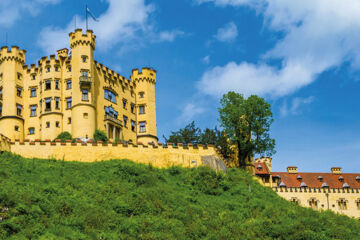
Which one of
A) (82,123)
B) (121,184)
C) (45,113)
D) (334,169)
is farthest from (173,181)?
(334,169)

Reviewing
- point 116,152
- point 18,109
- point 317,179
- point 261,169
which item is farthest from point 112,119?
point 317,179

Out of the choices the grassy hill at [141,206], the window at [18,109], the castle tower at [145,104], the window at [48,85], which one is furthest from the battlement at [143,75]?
the grassy hill at [141,206]

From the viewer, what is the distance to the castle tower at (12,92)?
216 feet

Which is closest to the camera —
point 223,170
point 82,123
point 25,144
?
point 25,144

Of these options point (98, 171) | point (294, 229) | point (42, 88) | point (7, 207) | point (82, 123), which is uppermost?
point (42, 88)

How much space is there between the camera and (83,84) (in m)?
65.4

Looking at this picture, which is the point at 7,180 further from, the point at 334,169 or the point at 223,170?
the point at 334,169

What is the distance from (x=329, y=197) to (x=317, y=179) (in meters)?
5.08

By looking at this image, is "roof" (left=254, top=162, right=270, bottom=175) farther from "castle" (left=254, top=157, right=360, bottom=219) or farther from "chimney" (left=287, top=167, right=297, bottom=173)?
"chimney" (left=287, top=167, right=297, bottom=173)

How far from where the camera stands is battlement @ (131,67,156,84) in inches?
2995

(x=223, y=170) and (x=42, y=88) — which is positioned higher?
(x=42, y=88)

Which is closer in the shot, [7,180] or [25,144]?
[7,180]

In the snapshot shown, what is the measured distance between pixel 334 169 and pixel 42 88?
45.2m

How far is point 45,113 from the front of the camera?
216ft
